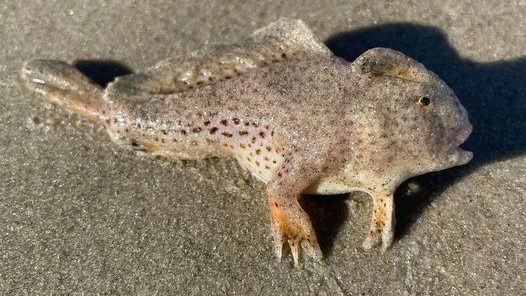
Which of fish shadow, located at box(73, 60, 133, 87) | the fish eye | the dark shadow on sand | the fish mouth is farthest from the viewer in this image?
fish shadow, located at box(73, 60, 133, 87)

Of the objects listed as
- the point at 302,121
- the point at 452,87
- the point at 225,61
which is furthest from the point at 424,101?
the point at 225,61

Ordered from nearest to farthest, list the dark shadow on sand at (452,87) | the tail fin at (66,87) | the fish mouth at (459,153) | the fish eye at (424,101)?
the fish eye at (424,101), the fish mouth at (459,153), the dark shadow on sand at (452,87), the tail fin at (66,87)

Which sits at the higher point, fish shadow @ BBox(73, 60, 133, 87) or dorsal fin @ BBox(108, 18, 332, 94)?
dorsal fin @ BBox(108, 18, 332, 94)

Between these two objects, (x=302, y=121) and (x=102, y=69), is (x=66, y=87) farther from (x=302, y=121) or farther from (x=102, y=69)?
(x=302, y=121)

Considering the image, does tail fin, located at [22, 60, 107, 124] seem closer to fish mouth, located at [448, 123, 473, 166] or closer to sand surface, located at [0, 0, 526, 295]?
sand surface, located at [0, 0, 526, 295]

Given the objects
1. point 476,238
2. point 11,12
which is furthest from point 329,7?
point 11,12

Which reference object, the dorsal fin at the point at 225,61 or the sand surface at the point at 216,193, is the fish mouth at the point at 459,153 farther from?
the dorsal fin at the point at 225,61

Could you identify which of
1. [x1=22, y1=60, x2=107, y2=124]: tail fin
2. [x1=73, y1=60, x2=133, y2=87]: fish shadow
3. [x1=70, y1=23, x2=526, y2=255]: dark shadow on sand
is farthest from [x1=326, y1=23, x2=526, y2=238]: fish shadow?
[x1=22, y1=60, x2=107, y2=124]: tail fin

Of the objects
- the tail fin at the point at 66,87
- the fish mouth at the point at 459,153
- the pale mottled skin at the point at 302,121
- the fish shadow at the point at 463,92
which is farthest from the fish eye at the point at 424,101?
the tail fin at the point at 66,87
